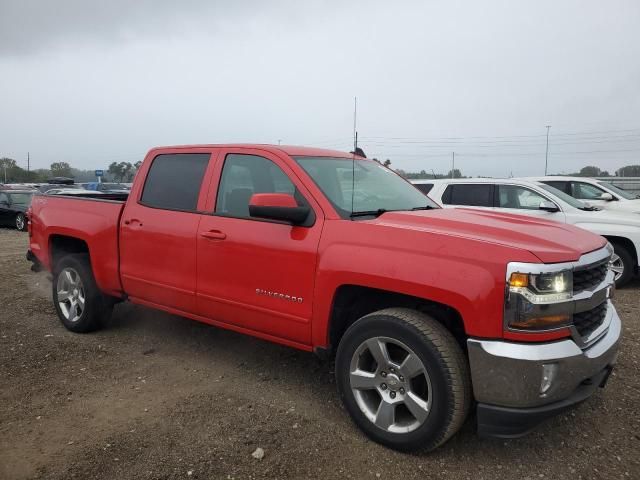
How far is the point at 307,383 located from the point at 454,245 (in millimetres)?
1771

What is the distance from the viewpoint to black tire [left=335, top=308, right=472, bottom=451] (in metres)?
2.69

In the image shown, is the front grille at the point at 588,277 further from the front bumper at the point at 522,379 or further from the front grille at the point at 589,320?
the front bumper at the point at 522,379

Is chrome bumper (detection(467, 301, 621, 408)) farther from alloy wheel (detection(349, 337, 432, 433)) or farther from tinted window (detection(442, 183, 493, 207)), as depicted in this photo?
tinted window (detection(442, 183, 493, 207))

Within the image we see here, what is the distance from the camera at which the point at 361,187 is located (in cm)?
383

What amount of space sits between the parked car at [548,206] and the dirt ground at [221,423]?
313cm

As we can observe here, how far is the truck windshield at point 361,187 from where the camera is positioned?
3.50 meters

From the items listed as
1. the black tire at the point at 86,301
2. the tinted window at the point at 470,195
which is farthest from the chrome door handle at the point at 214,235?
the tinted window at the point at 470,195

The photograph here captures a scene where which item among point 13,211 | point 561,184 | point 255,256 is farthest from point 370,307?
point 13,211

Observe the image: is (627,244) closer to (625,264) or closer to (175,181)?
(625,264)

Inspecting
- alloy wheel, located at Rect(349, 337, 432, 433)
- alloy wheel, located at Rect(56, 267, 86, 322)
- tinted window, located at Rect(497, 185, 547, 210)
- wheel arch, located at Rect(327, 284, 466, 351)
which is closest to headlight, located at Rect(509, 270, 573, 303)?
wheel arch, located at Rect(327, 284, 466, 351)

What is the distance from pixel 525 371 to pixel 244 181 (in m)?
2.36

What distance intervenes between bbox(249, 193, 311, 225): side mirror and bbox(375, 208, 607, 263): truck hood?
1.68 ft

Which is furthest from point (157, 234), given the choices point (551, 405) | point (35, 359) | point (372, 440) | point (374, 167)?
point (551, 405)

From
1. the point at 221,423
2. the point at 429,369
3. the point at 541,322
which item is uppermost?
the point at 541,322
